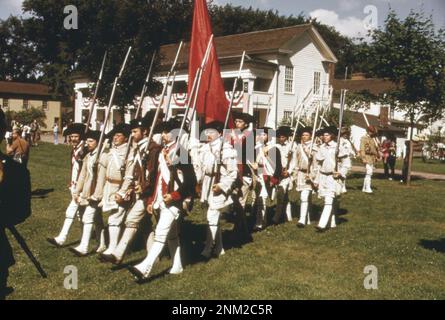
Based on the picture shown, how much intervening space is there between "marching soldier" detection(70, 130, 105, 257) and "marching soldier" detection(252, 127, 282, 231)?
12.7 feet

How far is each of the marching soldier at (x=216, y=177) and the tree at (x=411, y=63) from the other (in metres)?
13.6

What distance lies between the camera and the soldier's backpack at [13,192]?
185 inches

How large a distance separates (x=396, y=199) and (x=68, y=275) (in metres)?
12.0

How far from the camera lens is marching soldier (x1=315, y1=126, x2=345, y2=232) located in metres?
11.0

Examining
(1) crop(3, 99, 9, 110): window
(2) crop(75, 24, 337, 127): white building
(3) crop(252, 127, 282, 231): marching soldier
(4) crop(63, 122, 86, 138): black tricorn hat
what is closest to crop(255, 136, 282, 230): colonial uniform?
(3) crop(252, 127, 282, 231): marching soldier

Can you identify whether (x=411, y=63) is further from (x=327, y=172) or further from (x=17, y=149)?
(x=17, y=149)

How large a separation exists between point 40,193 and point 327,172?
31.7 feet

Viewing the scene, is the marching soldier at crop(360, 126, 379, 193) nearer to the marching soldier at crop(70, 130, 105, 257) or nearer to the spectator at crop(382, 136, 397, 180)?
the spectator at crop(382, 136, 397, 180)

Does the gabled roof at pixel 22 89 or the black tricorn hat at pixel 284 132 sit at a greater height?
the gabled roof at pixel 22 89

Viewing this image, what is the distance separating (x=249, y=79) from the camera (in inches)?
1378

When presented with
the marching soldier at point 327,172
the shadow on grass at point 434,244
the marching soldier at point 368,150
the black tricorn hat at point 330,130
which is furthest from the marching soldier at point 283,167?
the marching soldier at point 368,150

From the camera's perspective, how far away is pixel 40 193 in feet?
52.4

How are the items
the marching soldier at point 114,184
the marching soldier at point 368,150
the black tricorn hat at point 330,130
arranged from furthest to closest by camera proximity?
the marching soldier at point 368,150 → the black tricorn hat at point 330,130 → the marching soldier at point 114,184

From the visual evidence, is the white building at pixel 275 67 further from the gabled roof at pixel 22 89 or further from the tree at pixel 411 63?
the gabled roof at pixel 22 89
